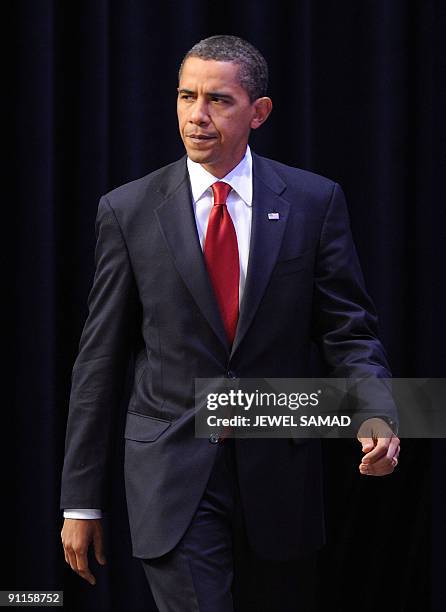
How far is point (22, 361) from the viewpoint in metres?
3.28

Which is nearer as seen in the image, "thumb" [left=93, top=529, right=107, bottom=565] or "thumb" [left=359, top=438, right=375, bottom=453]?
"thumb" [left=359, top=438, right=375, bottom=453]

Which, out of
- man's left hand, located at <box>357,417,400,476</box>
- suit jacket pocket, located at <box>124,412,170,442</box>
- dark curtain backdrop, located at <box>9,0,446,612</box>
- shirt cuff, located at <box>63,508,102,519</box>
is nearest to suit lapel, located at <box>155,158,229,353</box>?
suit jacket pocket, located at <box>124,412,170,442</box>

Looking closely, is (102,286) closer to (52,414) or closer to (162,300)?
(162,300)

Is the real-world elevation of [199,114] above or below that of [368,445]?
above

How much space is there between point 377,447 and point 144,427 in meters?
0.47

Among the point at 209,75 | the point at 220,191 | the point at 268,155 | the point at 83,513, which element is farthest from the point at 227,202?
the point at 268,155

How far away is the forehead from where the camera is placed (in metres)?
2.38

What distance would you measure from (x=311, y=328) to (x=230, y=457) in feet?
1.08

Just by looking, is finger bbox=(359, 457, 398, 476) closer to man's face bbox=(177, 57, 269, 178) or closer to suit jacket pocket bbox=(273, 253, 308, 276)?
suit jacket pocket bbox=(273, 253, 308, 276)

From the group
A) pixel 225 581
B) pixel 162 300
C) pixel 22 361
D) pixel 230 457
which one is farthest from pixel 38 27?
pixel 225 581

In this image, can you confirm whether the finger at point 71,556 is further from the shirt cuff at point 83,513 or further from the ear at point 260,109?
the ear at point 260,109

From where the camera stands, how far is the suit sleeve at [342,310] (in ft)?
7.88

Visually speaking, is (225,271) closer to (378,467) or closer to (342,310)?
(342,310)

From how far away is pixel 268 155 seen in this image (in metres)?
3.37
